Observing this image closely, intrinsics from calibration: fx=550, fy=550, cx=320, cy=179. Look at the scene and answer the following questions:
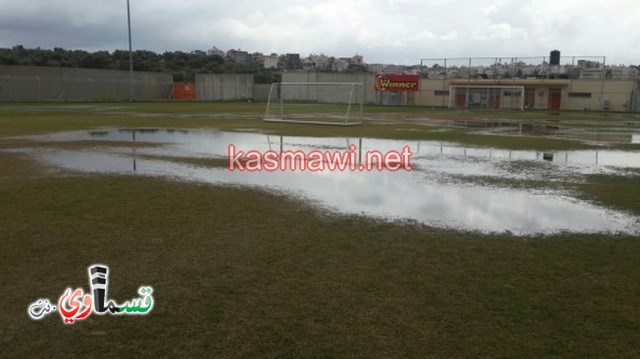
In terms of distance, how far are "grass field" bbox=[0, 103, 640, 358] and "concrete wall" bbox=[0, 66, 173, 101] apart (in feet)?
170

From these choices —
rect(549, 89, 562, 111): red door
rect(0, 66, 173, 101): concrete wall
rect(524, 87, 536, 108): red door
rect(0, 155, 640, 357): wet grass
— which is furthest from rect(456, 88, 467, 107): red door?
rect(0, 155, 640, 357): wet grass

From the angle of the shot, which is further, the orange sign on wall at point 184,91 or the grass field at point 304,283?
the orange sign on wall at point 184,91

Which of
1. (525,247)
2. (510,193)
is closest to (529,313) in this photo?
(525,247)

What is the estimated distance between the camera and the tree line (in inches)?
2899

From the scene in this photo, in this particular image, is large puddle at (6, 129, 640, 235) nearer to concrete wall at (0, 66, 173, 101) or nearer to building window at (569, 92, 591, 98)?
concrete wall at (0, 66, 173, 101)

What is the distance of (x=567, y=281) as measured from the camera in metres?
5.52

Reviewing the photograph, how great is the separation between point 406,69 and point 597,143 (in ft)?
220

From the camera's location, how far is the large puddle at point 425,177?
828 centimetres

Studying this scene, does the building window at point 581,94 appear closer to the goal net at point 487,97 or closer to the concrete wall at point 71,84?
the goal net at point 487,97

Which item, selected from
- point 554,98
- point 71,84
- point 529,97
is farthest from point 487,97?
point 71,84

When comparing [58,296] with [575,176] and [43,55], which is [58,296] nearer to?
[575,176]

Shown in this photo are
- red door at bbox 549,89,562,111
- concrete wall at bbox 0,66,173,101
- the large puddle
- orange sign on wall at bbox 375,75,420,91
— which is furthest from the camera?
orange sign on wall at bbox 375,75,420,91

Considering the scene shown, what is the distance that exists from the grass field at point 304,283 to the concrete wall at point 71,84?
5170 centimetres

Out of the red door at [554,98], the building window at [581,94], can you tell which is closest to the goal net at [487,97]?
the red door at [554,98]
